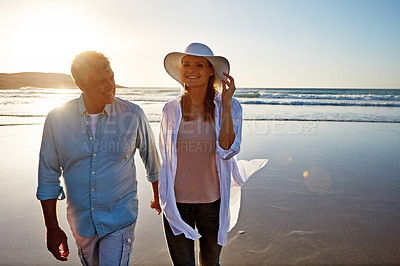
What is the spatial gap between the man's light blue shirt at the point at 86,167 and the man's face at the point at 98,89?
0.18ft

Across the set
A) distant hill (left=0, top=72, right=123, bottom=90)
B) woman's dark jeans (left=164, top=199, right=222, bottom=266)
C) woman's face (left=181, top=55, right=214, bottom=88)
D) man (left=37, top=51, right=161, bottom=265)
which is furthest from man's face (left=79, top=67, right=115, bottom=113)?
distant hill (left=0, top=72, right=123, bottom=90)

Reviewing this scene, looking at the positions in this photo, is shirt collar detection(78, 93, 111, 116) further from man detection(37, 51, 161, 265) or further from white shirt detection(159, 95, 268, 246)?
white shirt detection(159, 95, 268, 246)

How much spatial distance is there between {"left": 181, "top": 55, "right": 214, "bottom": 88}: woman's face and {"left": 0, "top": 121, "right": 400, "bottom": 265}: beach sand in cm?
185

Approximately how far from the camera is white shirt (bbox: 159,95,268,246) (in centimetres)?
223

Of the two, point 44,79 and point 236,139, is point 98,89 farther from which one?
point 44,79

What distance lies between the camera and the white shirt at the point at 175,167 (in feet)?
7.31

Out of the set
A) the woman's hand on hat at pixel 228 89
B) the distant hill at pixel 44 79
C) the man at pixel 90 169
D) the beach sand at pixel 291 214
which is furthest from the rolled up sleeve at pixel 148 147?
the distant hill at pixel 44 79

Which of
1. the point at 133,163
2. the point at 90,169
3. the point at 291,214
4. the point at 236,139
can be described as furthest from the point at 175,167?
the point at 291,214

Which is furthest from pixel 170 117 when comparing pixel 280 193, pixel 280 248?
pixel 280 193

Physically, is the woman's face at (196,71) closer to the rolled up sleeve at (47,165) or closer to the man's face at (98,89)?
the man's face at (98,89)

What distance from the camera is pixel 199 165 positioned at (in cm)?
229

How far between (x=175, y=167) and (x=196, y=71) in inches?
31.7

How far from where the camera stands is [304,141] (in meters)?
8.33

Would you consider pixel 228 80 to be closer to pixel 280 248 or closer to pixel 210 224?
pixel 210 224
